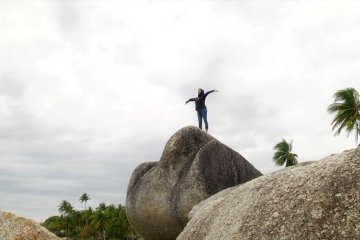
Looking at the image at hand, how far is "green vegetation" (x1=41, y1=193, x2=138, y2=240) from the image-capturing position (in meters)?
91.7

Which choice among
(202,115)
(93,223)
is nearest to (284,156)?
(202,115)

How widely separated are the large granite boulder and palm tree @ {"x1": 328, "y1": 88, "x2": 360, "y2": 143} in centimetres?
2105

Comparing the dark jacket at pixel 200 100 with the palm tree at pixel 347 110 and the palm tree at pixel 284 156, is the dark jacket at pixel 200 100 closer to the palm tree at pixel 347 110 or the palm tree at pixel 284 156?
the palm tree at pixel 347 110

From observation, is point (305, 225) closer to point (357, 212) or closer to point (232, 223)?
point (357, 212)

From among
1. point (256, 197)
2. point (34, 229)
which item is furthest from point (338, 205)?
point (34, 229)

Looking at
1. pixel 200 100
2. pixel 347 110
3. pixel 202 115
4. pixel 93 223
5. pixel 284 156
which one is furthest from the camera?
pixel 93 223

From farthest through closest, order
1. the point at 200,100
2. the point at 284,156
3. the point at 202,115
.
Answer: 1. the point at 284,156
2. the point at 202,115
3. the point at 200,100

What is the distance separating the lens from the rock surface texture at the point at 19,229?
414 inches

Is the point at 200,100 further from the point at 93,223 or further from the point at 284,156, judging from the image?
the point at 93,223

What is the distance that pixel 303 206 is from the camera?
511 cm

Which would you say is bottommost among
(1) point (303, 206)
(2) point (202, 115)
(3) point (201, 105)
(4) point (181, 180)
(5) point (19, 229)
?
(1) point (303, 206)

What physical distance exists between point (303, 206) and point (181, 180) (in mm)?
14674

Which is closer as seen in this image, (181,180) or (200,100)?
(181,180)

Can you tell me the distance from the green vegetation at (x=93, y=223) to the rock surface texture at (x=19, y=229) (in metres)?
80.2
